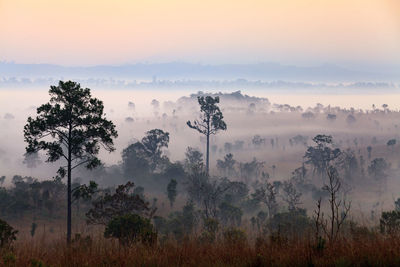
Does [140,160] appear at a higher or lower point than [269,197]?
higher

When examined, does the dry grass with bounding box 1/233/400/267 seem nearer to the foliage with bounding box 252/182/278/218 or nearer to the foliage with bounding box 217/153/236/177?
the foliage with bounding box 252/182/278/218


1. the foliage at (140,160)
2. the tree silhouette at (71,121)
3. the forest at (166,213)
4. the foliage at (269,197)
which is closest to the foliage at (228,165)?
the forest at (166,213)

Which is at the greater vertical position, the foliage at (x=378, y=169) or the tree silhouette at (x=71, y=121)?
the tree silhouette at (x=71, y=121)

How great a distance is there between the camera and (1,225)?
21906 mm

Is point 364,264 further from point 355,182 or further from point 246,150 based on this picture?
point 246,150

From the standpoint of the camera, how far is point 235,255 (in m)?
8.06

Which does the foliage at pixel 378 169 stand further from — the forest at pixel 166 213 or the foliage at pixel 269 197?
the foliage at pixel 269 197

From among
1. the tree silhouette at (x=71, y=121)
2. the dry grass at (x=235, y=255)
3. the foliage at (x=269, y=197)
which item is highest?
the tree silhouette at (x=71, y=121)

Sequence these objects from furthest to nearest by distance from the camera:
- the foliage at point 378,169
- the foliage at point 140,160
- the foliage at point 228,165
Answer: the foliage at point 228,165 → the foliage at point 378,169 → the foliage at point 140,160

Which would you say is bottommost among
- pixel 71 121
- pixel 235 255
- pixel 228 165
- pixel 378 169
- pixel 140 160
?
pixel 228 165

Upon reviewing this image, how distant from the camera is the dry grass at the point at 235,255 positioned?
24.4 ft

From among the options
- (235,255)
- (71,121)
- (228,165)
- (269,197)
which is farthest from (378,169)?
(235,255)

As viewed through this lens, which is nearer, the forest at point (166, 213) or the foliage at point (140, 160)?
the forest at point (166, 213)

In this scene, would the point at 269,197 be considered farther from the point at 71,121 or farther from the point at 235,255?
the point at 235,255
